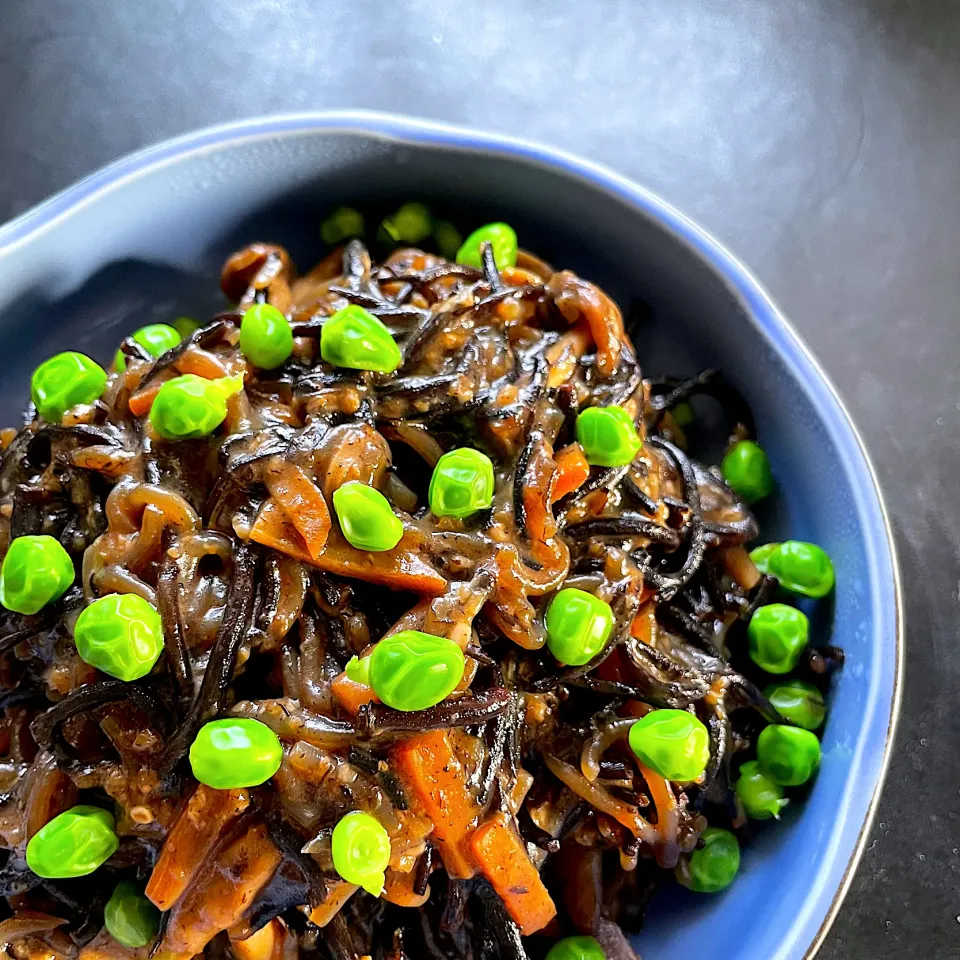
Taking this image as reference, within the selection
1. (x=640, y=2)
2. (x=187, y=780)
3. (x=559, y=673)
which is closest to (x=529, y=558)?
(x=559, y=673)

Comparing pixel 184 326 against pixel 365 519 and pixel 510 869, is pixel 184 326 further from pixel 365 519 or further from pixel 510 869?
pixel 510 869

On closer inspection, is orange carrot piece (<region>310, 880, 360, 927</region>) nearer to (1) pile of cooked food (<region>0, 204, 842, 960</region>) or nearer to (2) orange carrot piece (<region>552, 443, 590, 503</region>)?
(1) pile of cooked food (<region>0, 204, 842, 960</region>)

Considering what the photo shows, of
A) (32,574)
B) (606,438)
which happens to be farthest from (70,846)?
(606,438)

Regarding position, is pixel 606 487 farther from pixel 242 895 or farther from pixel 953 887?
pixel 953 887

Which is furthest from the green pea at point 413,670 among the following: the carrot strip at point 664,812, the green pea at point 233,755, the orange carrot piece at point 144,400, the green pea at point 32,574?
the orange carrot piece at point 144,400

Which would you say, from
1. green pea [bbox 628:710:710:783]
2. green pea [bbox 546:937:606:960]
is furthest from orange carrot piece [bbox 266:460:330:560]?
green pea [bbox 546:937:606:960]

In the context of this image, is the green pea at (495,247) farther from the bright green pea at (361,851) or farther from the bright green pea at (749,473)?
the bright green pea at (361,851)

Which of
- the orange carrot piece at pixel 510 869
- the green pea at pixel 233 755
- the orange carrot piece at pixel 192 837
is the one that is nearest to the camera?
the green pea at pixel 233 755
